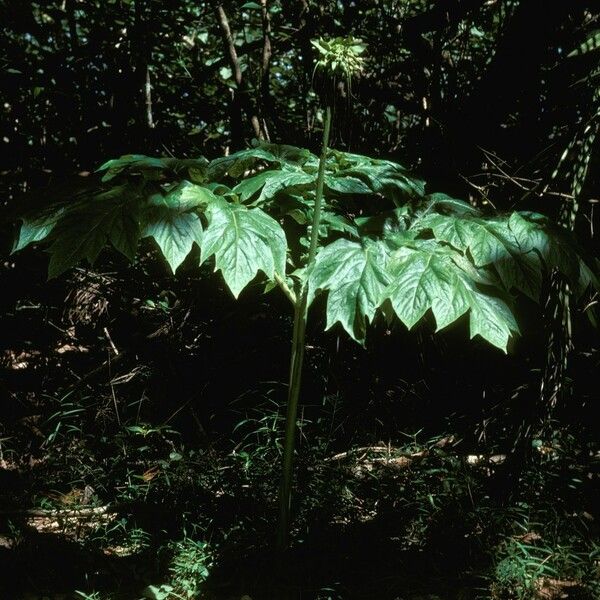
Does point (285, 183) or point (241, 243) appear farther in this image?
point (285, 183)

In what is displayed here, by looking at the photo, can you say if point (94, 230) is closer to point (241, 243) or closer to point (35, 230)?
point (35, 230)

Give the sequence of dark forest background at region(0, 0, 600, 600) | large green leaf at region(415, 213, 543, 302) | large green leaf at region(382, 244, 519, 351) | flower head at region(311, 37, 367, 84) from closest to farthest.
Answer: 1. large green leaf at region(382, 244, 519, 351)
2. large green leaf at region(415, 213, 543, 302)
3. flower head at region(311, 37, 367, 84)
4. dark forest background at region(0, 0, 600, 600)

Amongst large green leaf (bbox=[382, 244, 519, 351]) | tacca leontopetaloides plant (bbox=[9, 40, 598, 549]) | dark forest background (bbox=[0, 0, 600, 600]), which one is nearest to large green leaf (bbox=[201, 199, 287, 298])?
tacca leontopetaloides plant (bbox=[9, 40, 598, 549])

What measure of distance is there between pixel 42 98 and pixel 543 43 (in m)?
2.61

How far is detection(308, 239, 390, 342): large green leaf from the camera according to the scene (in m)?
1.48

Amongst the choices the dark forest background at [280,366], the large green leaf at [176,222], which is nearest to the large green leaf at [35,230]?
the large green leaf at [176,222]

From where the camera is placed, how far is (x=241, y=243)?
1546 mm

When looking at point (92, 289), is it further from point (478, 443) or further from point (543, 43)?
point (543, 43)

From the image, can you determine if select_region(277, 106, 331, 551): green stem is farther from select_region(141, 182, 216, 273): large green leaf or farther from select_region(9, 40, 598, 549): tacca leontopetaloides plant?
select_region(141, 182, 216, 273): large green leaf

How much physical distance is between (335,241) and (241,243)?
0.28m

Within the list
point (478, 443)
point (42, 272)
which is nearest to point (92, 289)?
point (42, 272)

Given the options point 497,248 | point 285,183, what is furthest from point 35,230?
point 497,248

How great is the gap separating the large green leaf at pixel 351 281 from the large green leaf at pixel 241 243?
0.12 meters

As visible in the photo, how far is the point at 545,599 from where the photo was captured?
7.21 feet
